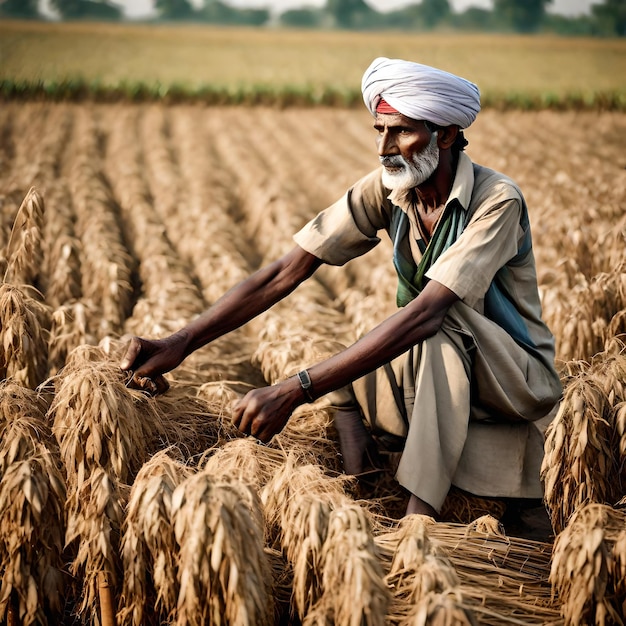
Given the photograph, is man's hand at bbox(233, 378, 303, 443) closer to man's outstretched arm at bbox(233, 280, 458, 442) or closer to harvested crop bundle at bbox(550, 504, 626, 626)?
man's outstretched arm at bbox(233, 280, 458, 442)

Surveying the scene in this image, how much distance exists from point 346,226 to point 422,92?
0.63 meters

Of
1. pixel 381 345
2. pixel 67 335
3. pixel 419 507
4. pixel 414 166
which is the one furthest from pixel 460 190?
pixel 67 335

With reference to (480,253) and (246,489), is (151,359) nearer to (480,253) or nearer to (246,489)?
(246,489)

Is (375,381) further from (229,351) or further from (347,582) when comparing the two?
(229,351)

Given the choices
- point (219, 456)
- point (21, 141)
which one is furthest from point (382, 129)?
point (21, 141)

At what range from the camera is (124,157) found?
38.4 ft

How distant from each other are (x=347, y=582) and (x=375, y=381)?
1.25 m

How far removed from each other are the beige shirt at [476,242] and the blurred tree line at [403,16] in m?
47.1

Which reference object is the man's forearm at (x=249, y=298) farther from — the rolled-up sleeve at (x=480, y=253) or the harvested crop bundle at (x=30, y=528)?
the harvested crop bundle at (x=30, y=528)

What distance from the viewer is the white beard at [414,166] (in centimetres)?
300

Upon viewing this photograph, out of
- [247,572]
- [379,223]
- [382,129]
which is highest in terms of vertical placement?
[382,129]

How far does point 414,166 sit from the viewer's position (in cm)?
300

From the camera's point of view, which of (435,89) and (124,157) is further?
(124,157)

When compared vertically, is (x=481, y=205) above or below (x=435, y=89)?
below
